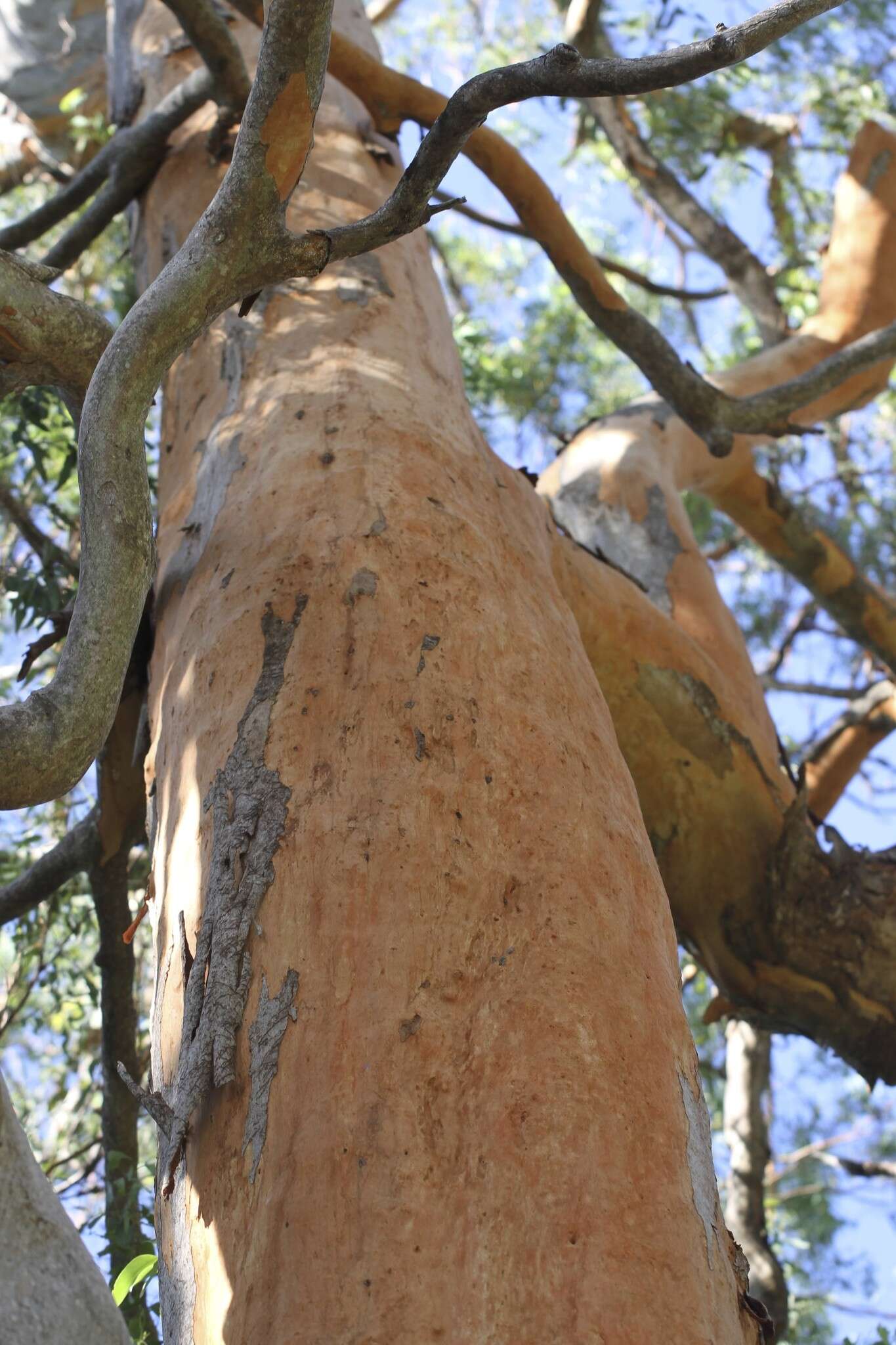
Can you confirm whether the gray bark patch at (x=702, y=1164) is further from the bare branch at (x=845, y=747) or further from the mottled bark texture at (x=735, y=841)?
the bare branch at (x=845, y=747)

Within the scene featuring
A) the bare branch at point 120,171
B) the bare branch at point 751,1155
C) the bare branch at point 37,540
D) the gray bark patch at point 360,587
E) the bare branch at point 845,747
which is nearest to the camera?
the gray bark patch at point 360,587

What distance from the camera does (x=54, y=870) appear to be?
108 inches

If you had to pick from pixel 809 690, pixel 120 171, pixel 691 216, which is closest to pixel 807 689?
pixel 809 690

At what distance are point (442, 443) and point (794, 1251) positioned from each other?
18.2ft

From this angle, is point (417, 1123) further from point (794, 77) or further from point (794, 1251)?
point (794, 77)

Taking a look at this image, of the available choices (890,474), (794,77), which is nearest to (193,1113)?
(890,474)

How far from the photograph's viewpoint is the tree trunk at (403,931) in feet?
3.91

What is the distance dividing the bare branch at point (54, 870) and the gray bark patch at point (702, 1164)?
149cm

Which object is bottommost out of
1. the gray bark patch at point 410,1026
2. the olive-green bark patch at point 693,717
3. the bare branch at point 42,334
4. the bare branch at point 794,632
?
the gray bark patch at point 410,1026

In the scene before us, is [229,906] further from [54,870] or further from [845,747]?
[845,747]

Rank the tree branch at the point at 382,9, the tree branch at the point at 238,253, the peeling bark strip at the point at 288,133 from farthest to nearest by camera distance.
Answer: the tree branch at the point at 382,9 → the peeling bark strip at the point at 288,133 → the tree branch at the point at 238,253

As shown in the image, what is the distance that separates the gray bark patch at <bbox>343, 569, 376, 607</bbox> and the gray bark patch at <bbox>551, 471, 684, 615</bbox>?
68.6 inches

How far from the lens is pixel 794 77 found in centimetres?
696

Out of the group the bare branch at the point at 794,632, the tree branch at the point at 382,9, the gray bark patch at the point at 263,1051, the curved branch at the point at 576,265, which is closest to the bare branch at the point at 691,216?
the bare branch at the point at 794,632
